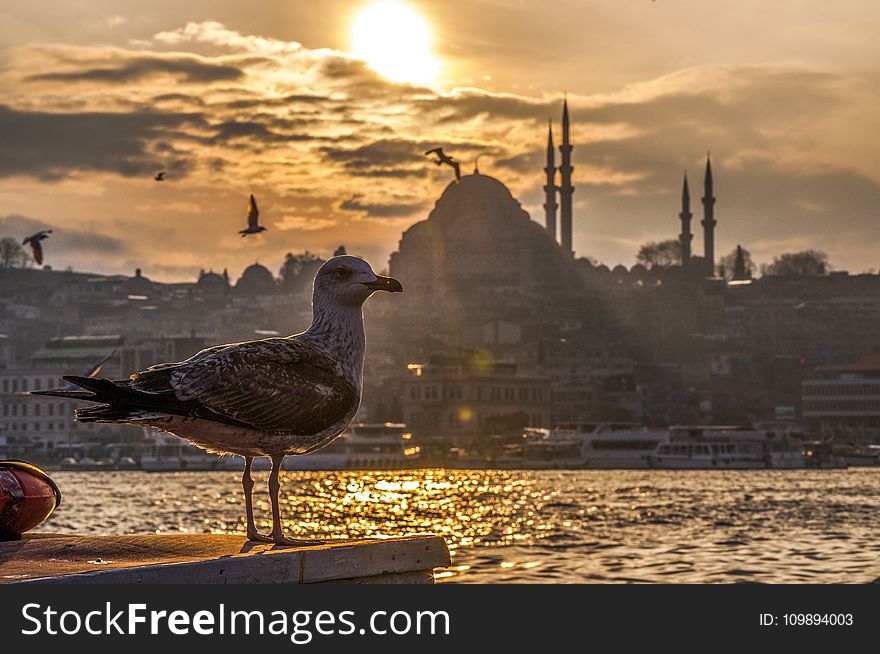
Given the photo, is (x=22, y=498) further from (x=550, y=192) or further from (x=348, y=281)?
(x=550, y=192)

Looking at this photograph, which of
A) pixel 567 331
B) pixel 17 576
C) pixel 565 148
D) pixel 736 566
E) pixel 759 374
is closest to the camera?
pixel 17 576

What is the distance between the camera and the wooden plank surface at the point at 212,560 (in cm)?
568

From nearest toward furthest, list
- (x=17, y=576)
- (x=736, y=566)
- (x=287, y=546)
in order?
(x=17, y=576) < (x=287, y=546) < (x=736, y=566)

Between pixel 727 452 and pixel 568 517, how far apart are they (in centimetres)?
4261

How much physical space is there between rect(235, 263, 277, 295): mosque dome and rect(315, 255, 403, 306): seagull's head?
158114 mm

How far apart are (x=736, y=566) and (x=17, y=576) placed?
2960 cm

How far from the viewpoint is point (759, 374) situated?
127 m

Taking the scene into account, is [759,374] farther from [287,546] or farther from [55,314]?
[287,546]

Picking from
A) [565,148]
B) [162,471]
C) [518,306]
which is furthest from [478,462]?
[565,148]

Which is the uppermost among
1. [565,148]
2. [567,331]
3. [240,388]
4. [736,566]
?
[565,148]

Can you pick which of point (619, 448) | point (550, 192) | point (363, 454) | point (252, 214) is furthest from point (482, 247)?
point (252, 214)

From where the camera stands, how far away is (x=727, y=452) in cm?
A: 9206

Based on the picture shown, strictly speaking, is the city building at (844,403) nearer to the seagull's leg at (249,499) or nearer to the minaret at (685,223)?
the minaret at (685,223)

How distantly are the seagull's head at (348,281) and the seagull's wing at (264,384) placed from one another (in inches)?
8.9
